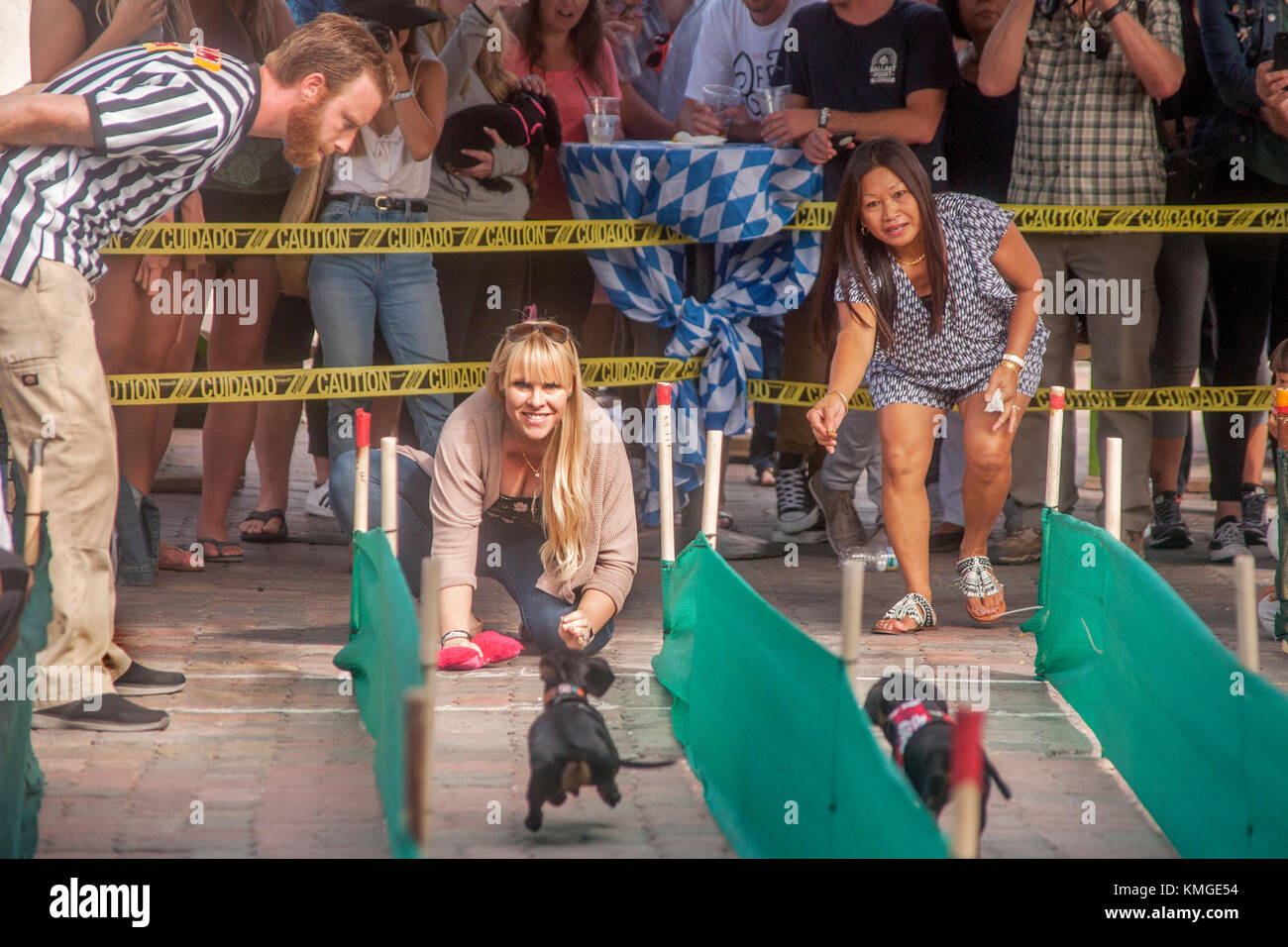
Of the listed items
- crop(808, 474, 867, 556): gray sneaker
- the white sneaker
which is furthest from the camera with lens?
crop(808, 474, 867, 556): gray sneaker

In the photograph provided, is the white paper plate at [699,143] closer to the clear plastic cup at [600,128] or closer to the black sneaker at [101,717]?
the clear plastic cup at [600,128]

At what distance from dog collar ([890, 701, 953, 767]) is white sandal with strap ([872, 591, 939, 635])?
1903mm

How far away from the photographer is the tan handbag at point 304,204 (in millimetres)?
5887

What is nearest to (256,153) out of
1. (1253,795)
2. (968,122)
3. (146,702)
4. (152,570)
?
(152,570)

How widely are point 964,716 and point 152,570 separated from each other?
4.02 m

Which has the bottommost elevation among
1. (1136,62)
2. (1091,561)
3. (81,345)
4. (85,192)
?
(1091,561)

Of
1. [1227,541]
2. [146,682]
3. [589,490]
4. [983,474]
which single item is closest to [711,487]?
[589,490]

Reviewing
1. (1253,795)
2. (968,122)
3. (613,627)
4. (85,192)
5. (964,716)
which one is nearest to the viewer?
(964,716)

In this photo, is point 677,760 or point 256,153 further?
point 256,153

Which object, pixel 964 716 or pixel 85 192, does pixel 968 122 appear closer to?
pixel 85 192

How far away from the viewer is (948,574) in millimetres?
6277

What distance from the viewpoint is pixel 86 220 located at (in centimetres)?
403

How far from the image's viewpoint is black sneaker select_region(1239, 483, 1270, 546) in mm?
6508

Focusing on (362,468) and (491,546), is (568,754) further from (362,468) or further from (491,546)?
(491,546)
